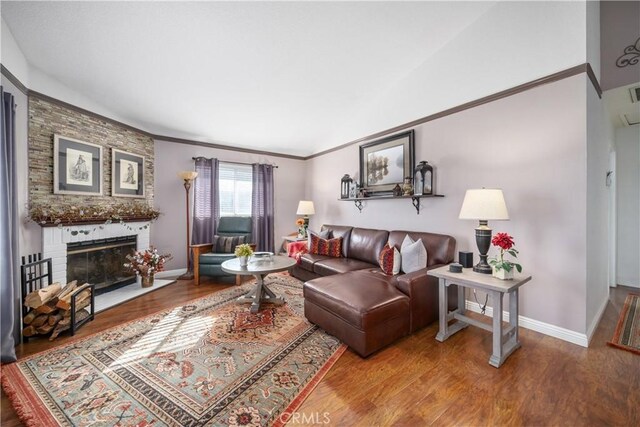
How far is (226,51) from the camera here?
265cm

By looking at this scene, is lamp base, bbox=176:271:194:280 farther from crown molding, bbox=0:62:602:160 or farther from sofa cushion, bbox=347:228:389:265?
sofa cushion, bbox=347:228:389:265

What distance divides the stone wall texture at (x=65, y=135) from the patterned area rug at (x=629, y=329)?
221 inches

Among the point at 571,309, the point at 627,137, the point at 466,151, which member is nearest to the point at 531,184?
Result: the point at 466,151

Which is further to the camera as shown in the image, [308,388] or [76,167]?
[76,167]

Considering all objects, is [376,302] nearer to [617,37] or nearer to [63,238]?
[617,37]

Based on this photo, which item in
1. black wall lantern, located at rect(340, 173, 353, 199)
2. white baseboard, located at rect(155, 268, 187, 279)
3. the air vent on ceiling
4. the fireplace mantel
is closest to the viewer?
the air vent on ceiling

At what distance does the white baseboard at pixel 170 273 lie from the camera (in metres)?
4.13

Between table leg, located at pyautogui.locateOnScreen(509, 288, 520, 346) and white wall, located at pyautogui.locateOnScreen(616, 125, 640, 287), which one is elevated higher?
white wall, located at pyautogui.locateOnScreen(616, 125, 640, 287)

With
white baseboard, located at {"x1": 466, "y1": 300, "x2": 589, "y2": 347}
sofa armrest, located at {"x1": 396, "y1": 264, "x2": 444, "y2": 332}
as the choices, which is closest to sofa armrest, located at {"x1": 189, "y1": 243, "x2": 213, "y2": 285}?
sofa armrest, located at {"x1": 396, "y1": 264, "x2": 444, "y2": 332}

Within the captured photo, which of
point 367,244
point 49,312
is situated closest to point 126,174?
point 49,312

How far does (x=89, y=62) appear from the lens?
2.54m

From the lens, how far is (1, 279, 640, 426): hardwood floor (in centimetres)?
141

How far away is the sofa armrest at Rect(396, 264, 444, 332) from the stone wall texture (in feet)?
12.6

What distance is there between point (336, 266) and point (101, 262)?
319cm
